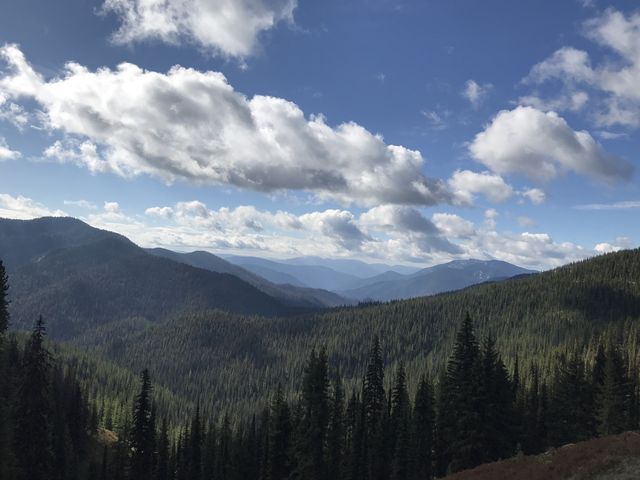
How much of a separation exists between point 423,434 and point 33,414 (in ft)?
149

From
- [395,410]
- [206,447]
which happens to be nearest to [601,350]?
[395,410]

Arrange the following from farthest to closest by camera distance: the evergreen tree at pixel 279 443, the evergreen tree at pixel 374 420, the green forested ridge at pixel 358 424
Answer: the evergreen tree at pixel 279 443 → the evergreen tree at pixel 374 420 → the green forested ridge at pixel 358 424

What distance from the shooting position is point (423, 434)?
6131 centimetres

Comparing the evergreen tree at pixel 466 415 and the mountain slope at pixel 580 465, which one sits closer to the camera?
the mountain slope at pixel 580 465

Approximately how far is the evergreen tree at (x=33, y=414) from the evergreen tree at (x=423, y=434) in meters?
39.8

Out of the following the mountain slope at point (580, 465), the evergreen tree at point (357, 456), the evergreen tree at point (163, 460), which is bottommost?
the evergreen tree at point (163, 460)

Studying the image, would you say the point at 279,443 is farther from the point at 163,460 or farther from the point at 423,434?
the point at 163,460

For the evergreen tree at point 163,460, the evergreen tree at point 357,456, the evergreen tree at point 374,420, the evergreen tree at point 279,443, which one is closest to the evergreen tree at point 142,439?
the evergreen tree at point 279,443

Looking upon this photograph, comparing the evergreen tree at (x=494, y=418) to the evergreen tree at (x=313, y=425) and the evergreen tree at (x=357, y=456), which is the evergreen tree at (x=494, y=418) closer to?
the evergreen tree at (x=313, y=425)

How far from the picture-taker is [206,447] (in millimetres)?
96938

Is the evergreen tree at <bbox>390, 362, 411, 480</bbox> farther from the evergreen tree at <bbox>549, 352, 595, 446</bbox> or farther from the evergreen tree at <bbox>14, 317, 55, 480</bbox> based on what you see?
the evergreen tree at <bbox>14, 317, 55, 480</bbox>

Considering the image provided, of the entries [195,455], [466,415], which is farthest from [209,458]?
[466,415]

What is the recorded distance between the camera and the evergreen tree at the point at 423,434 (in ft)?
187

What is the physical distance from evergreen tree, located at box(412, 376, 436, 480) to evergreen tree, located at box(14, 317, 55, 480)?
39775 mm
